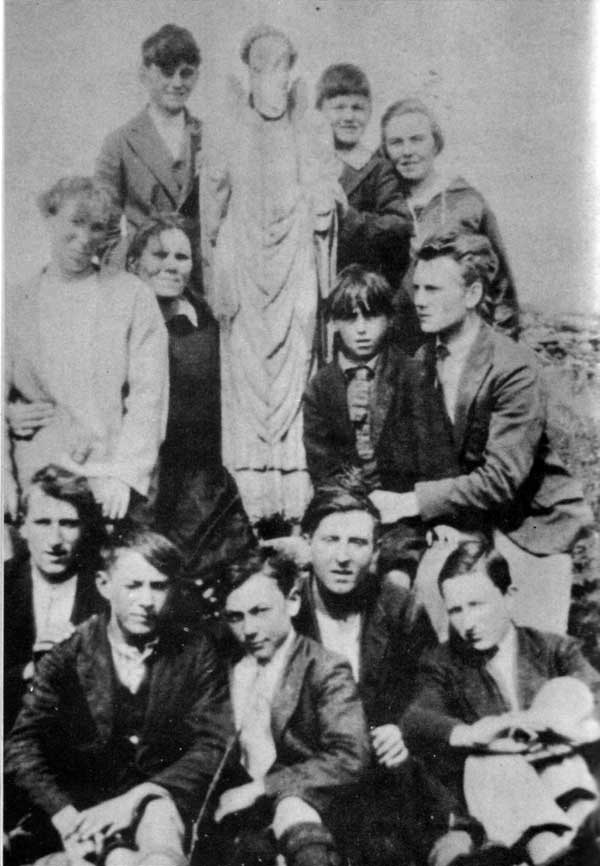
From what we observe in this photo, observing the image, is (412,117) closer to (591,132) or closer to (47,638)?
(591,132)

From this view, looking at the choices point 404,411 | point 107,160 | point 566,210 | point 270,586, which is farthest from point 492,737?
point 107,160

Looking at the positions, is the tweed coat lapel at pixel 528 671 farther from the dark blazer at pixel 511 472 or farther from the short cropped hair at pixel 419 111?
the short cropped hair at pixel 419 111

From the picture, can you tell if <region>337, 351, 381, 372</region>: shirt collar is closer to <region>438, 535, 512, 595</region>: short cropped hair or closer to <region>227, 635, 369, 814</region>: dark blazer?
<region>438, 535, 512, 595</region>: short cropped hair

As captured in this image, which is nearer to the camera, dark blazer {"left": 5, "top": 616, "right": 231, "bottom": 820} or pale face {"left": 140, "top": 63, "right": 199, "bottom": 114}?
dark blazer {"left": 5, "top": 616, "right": 231, "bottom": 820}

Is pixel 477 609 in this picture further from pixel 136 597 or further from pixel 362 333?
pixel 136 597

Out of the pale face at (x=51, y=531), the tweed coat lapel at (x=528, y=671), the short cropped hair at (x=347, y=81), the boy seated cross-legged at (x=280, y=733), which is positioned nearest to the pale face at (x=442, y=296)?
the short cropped hair at (x=347, y=81)

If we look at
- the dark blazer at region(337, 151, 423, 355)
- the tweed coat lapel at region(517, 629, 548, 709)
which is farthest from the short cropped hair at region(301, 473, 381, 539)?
the tweed coat lapel at region(517, 629, 548, 709)

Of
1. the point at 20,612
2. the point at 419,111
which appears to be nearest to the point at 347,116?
the point at 419,111

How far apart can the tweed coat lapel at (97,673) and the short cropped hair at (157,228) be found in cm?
130

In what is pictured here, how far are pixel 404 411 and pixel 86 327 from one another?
3.80 ft

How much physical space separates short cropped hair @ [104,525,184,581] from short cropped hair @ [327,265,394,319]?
0.99 meters

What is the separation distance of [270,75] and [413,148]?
57 cm

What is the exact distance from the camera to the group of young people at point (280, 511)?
12.6 ft

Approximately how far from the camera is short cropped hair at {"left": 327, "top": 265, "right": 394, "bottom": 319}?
395 cm
